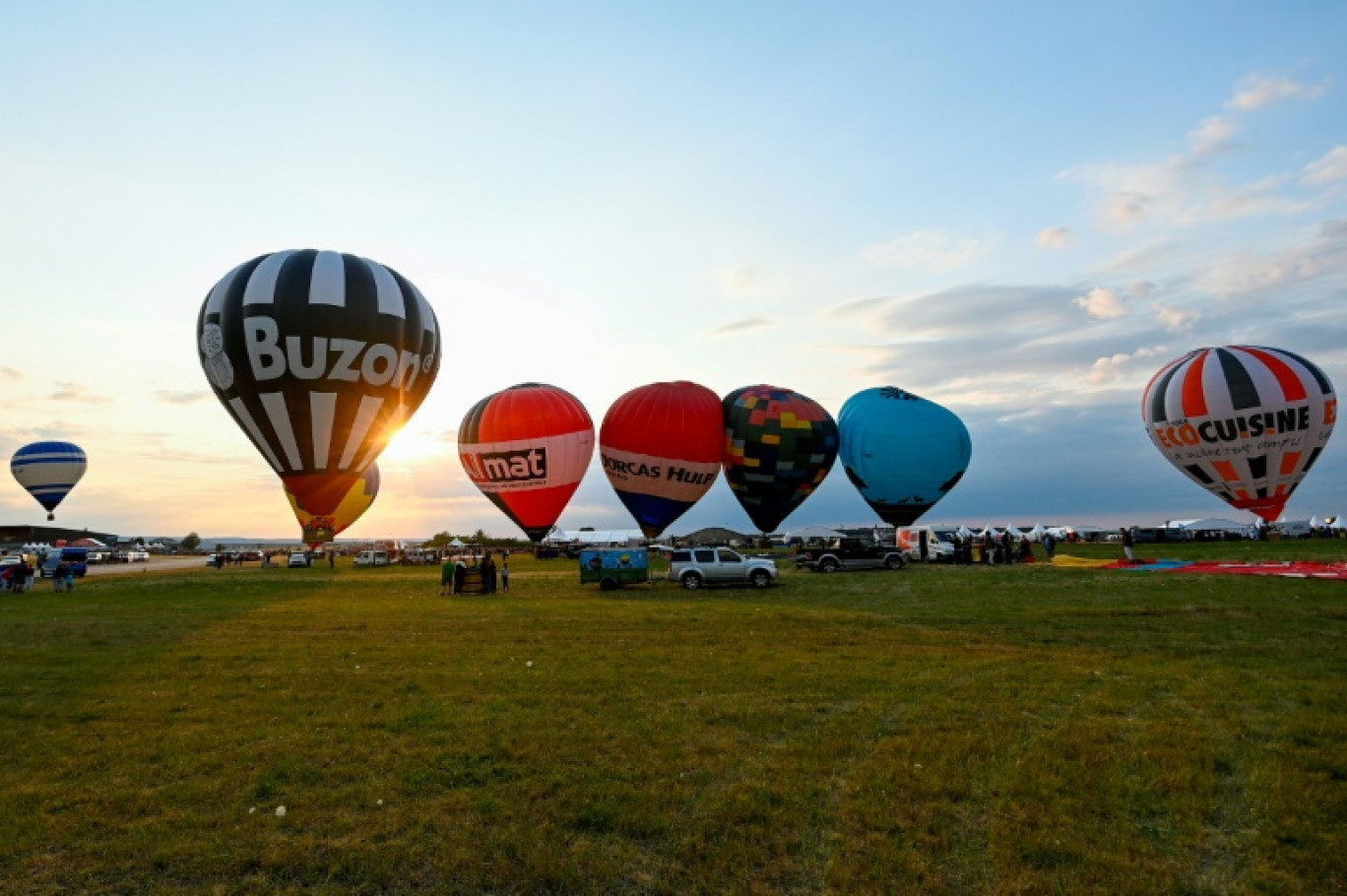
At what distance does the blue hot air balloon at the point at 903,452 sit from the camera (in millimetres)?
45188

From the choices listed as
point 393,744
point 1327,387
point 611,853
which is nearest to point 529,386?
point 393,744

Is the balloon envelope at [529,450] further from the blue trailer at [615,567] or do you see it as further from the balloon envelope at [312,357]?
the balloon envelope at [312,357]

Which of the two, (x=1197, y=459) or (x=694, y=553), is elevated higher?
(x=1197, y=459)

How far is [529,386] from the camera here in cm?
4309

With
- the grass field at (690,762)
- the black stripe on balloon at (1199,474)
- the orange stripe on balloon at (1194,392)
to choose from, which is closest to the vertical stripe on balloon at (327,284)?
the grass field at (690,762)

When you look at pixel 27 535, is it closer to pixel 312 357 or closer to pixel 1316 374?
pixel 312 357

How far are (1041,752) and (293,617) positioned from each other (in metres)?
19.5

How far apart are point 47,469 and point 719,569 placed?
221ft

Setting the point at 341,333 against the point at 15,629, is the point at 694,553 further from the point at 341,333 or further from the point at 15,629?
the point at 15,629

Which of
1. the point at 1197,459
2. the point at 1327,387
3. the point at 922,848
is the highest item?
the point at 1327,387

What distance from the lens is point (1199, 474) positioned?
4500 cm

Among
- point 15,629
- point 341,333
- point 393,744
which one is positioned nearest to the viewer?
point 393,744

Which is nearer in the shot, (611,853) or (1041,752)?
(611,853)

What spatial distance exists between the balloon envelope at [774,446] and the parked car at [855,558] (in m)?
7.82
